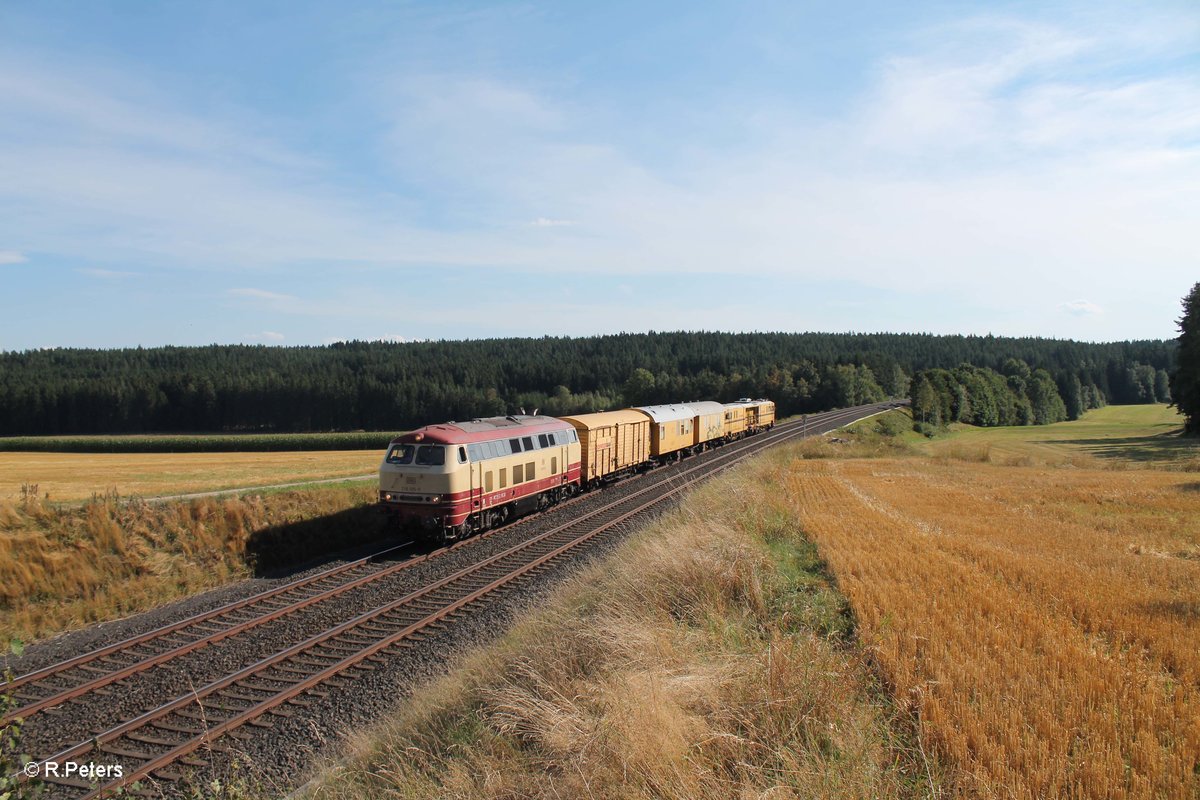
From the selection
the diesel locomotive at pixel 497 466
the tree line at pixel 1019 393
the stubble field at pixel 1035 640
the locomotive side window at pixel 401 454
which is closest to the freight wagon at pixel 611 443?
the diesel locomotive at pixel 497 466

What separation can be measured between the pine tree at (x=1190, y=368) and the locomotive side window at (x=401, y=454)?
64616 mm

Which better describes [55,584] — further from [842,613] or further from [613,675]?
[842,613]

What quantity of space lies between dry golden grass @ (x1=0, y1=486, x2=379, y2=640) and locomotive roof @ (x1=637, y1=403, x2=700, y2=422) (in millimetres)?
19914

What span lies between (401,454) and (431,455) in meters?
1.24

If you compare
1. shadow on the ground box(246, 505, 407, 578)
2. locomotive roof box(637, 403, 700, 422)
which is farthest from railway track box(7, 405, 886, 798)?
locomotive roof box(637, 403, 700, 422)

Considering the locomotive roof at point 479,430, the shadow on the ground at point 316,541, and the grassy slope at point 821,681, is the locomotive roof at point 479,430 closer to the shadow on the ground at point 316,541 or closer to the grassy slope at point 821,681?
the shadow on the ground at point 316,541

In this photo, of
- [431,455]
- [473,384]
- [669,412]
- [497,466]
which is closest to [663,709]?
[431,455]

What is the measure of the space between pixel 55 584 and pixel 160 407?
96.1 metres

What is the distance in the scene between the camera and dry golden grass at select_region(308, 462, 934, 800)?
5492mm

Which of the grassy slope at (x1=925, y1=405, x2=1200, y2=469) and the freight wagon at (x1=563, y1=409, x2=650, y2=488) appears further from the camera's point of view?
the grassy slope at (x1=925, y1=405, x2=1200, y2=469)

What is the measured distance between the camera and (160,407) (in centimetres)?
9650

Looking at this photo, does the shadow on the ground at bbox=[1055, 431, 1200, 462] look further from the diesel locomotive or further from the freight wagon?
the diesel locomotive

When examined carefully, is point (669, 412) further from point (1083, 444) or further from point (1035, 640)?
point (1083, 444)

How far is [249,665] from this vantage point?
11305 millimetres
